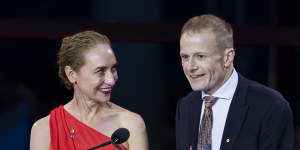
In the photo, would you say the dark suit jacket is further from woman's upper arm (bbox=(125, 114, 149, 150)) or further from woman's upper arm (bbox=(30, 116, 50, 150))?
woman's upper arm (bbox=(30, 116, 50, 150))

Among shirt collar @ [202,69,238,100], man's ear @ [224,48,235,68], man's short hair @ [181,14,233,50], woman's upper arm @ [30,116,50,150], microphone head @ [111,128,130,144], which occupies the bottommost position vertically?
woman's upper arm @ [30,116,50,150]

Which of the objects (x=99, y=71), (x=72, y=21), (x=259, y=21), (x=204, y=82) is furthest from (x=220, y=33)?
(x=259, y=21)

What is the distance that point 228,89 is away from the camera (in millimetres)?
2264

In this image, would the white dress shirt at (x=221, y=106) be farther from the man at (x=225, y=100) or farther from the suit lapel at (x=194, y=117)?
the suit lapel at (x=194, y=117)

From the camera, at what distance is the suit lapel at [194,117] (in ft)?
7.68

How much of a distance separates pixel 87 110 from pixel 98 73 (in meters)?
0.27

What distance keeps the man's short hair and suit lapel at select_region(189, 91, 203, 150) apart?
0.37 m

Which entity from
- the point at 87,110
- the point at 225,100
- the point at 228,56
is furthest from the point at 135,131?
the point at 228,56

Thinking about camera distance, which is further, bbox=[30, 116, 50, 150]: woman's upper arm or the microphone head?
bbox=[30, 116, 50, 150]: woman's upper arm

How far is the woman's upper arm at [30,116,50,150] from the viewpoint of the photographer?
2523mm

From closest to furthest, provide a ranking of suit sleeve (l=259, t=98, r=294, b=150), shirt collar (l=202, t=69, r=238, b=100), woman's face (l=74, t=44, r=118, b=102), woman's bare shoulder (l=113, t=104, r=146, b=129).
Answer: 1. suit sleeve (l=259, t=98, r=294, b=150)
2. shirt collar (l=202, t=69, r=238, b=100)
3. woman's face (l=74, t=44, r=118, b=102)
4. woman's bare shoulder (l=113, t=104, r=146, b=129)

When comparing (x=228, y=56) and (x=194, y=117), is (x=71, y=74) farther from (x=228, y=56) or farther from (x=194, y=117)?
(x=228, y=56)

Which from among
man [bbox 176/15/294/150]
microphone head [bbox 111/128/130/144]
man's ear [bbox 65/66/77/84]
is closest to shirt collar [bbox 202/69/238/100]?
man [bbox 176/15/294/150]

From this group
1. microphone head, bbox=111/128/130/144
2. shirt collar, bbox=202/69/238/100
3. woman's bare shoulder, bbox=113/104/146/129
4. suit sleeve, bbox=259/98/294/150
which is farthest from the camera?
woman's bare shoulder, bbox=113/104/146/129
